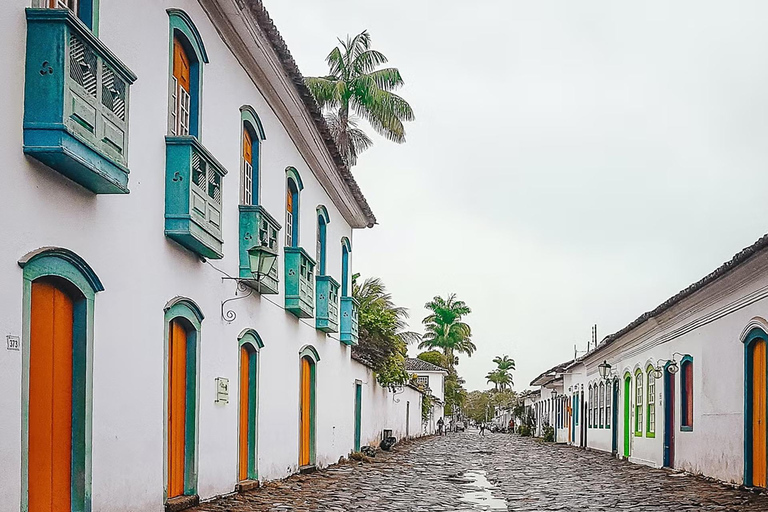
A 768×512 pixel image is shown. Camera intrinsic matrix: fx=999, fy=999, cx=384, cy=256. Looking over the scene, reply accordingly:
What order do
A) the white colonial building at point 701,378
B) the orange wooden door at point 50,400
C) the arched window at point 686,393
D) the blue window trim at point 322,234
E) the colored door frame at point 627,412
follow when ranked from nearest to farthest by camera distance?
the orange wooden door at point 50,400, the white colonial building at point 701,378, the arched window at point 686,393, the blue window trim at point 322,234, the colored door frame at point 627,412

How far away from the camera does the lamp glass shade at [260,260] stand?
13205 mm

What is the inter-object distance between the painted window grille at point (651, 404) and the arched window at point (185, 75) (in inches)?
627

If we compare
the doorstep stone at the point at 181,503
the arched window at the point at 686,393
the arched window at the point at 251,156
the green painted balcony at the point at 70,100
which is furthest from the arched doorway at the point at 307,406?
the green painted balcony at the point at 70,100

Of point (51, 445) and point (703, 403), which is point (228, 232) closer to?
point (51, 445)

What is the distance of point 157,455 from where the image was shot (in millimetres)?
9984

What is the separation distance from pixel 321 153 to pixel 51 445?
1195 cm

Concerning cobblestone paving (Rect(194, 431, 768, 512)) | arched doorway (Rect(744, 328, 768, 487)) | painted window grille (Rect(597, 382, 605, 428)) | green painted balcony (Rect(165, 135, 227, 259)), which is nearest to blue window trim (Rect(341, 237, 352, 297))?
cobblestone paving (Rect(194, 431, 768, 512))

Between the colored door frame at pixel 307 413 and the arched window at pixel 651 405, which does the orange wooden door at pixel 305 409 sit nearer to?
the colored door frame at pixel 307 413

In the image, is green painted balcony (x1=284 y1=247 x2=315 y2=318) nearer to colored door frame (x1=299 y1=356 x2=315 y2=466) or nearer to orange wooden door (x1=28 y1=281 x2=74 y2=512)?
colored door frame (x1=299 y1=356 x2=315 y2=466)

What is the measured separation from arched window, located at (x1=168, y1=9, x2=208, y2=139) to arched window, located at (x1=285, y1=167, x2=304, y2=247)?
5531 millimetres

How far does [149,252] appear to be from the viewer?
9.66 metres

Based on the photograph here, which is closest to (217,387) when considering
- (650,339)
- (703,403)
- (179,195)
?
(179,195)

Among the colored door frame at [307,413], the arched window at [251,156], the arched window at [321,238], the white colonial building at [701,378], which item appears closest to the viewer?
the arched window at [251,156]

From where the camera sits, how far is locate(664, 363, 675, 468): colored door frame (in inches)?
878
